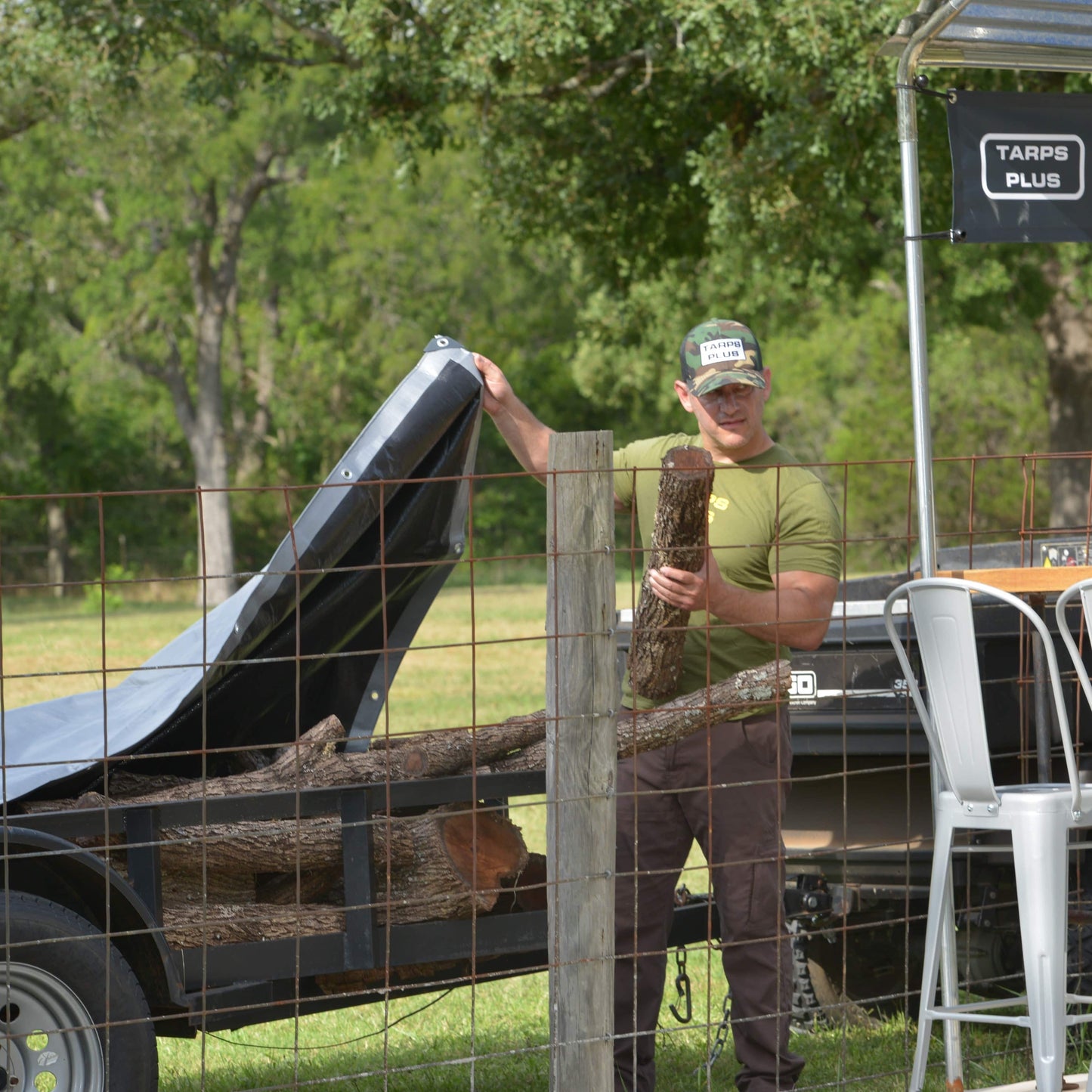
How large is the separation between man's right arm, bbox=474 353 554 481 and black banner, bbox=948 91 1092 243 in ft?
3.98

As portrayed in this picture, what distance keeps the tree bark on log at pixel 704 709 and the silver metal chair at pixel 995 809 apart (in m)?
0.34

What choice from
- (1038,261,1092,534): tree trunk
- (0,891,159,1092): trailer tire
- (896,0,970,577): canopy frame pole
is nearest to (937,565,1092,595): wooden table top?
(896,0,970,577): canopy frame pole

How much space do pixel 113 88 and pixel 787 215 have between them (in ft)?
20.4

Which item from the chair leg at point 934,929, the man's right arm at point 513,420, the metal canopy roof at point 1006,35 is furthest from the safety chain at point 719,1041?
the metal canopy roof at point 1006,35

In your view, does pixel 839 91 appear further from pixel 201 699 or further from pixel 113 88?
pixel 201 699

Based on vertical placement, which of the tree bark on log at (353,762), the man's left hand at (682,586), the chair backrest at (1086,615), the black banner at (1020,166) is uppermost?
the black banner at (1020,166)

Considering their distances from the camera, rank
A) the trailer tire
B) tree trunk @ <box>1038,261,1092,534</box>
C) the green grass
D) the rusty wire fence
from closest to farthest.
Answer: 1. the trailer tire
2. the rusty wire fence
3. the green grass
4. tree trunk @ <box>1038,261,1092,534</box>

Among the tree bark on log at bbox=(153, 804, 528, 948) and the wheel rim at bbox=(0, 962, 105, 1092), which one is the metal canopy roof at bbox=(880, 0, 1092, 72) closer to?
the tree bark on log at bbox=(153, 804, 528, 948)

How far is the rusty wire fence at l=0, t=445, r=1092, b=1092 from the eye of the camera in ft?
11.2

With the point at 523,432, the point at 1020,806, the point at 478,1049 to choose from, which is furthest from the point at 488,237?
the point at 1020,806

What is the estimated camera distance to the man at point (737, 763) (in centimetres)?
391

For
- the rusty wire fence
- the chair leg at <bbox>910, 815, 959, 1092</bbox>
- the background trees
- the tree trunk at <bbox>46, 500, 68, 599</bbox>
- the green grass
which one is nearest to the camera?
the rusty wire fence

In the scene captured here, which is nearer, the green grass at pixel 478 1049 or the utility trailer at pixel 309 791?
the utility trailer at pixel 309 791

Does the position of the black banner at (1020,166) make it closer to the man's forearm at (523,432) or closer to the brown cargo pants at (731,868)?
the man's forearm at (523,432)
